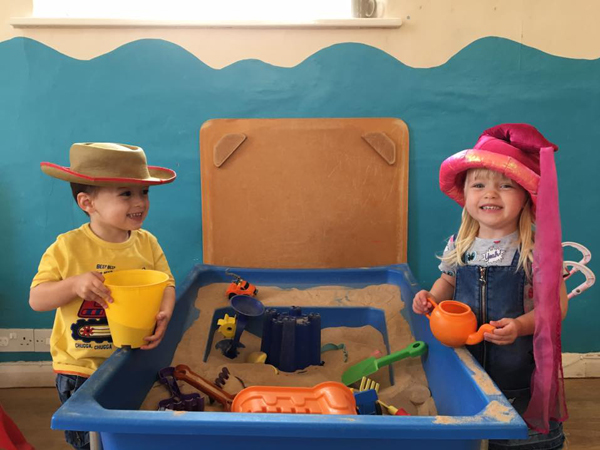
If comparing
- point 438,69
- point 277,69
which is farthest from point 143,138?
point 438,69

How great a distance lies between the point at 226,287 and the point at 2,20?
Answer: 1.35m

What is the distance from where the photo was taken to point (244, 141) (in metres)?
1.98

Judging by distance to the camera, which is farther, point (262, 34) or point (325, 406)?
point (262, 34)

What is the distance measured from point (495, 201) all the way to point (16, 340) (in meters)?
1.99

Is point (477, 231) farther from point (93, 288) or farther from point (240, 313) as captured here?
point (93, 288)

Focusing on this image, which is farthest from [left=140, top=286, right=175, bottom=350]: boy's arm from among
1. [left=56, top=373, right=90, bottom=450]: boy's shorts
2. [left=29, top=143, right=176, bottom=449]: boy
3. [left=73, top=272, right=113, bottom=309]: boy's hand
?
[left=56, top=373, right=90, bottom=450]: boy's shorts

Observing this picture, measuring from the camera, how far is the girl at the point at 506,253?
1044mm

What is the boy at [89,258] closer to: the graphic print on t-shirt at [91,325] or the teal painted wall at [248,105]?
the graphic print on t-shirt at [91,325]

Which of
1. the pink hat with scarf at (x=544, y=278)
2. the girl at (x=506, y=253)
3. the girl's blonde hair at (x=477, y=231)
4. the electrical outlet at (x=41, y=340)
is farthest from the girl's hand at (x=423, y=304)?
the electrical outlet at (x=41, y=340)

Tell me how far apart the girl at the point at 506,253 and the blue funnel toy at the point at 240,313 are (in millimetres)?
517

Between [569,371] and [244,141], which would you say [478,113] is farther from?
[569,371]

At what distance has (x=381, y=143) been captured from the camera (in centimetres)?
197

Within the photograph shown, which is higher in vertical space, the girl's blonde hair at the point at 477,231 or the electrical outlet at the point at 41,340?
the girl's blonde hair at the point at 477,231

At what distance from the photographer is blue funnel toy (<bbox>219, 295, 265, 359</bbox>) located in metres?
1.36
